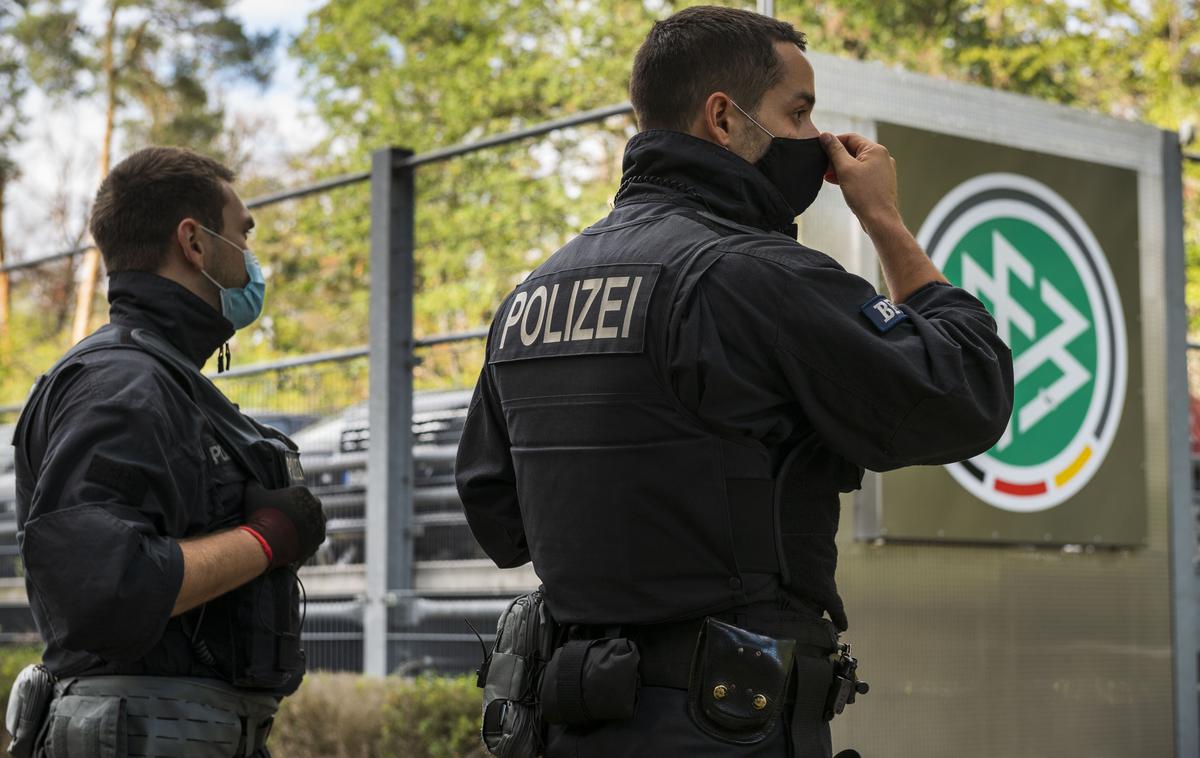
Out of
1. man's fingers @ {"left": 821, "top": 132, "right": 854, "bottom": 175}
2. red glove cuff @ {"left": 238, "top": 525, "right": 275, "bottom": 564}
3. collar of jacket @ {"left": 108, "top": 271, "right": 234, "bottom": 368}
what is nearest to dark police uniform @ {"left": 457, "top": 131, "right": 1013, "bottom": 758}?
man's fingers @ {"left": 821, "top": 132, "right": 854, "bottom": 175}

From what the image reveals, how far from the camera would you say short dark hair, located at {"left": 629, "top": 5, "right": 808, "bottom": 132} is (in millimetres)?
2623

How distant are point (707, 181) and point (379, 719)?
3.68 metres

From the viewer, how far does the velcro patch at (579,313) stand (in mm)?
2391

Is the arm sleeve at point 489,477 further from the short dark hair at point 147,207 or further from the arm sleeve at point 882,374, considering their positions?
the short dark hair at point 147,207

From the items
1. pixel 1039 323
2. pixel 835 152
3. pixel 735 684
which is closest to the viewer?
pixel 735 684

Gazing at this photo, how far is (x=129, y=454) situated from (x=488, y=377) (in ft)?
2.24

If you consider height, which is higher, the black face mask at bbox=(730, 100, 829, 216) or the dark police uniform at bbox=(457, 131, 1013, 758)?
the black face mask at bbox=(730, 100, 829, 216)

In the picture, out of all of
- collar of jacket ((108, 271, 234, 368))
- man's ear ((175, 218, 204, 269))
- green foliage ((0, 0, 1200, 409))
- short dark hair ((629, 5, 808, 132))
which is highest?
green foliage ((0, 0, 1200, 409))

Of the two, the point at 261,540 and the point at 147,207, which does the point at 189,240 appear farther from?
the point at 261,540

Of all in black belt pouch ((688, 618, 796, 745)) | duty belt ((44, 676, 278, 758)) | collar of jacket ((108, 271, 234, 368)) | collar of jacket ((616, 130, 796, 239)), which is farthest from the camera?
collar of jacket ((108, 271, 234, 368))

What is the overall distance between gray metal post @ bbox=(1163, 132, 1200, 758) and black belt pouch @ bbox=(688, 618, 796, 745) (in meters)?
3.43

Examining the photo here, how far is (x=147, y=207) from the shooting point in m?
3.27

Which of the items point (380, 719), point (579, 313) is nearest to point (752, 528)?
point (579, 313)

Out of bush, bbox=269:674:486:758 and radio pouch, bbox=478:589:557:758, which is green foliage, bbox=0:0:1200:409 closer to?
bush, bbox=269:674:486:758
